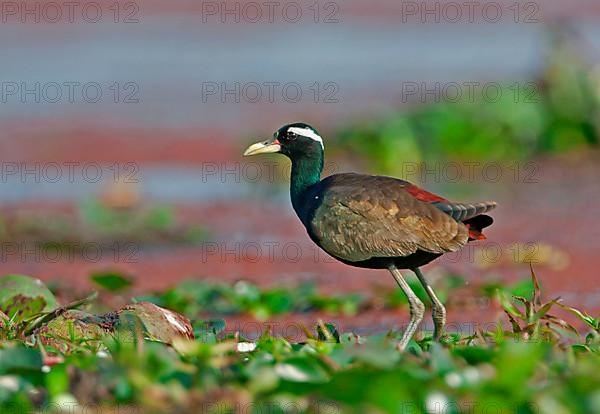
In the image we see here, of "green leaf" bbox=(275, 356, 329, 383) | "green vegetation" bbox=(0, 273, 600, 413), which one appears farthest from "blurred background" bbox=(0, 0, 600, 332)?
"green leaf" bbox=(275, 356, 329, 383)

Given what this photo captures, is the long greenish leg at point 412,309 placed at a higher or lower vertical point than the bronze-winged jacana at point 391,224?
lower

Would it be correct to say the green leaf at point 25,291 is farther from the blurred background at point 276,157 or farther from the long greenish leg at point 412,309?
the long greenish leg at point 412,309

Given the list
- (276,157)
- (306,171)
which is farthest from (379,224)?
(276,157)

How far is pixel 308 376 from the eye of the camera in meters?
4.61

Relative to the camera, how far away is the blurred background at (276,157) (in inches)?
378

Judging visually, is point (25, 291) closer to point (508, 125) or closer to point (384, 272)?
point (384, 272)

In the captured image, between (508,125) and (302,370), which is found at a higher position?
(302,370)

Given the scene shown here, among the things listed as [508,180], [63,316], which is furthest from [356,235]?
[508,180]

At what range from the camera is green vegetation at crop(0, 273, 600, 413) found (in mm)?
4246

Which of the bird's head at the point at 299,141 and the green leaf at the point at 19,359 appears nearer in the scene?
the green leaf at the point at 19,359

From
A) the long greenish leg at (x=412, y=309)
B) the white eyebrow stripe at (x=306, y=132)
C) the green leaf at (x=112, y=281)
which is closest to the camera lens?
the long greenish leg at (x=412, y=309)

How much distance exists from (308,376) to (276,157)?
934 centimetres

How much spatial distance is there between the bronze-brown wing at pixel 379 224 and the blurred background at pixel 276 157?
1647mm

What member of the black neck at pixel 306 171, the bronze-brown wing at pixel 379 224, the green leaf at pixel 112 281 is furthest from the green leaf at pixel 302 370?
the green leaf at pixel 112 281
